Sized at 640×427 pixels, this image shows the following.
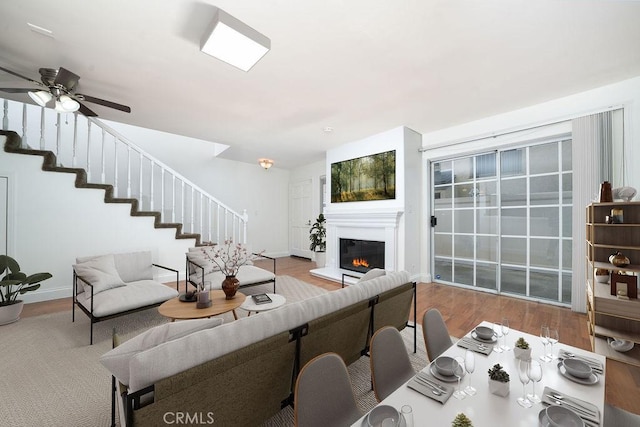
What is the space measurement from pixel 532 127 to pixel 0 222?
24.7 feet

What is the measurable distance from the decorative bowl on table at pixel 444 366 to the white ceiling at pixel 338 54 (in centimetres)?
237

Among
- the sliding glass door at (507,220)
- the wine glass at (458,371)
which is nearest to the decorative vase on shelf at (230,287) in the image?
the wine glass at (458,371)

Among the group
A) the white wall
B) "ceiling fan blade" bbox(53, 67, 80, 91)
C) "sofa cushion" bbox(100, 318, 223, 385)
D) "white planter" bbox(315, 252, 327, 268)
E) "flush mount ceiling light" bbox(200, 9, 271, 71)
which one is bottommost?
"white planter" bbox(315, 252, 327, 268)

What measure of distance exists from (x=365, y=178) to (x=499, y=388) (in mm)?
4229

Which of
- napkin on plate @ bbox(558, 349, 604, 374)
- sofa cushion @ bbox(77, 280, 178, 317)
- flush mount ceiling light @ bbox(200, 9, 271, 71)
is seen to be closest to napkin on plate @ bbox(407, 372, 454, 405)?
napkin on plate @ bbox(558, 349, 604, 374)

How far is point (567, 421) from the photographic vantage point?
933 mm

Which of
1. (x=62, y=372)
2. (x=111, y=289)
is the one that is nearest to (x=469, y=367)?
(x=62, y=372)

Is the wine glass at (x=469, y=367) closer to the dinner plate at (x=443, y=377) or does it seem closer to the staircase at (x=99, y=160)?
the dinner plate at (x=443, y=377)

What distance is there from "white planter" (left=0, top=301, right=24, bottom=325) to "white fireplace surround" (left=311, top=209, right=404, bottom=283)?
4245mm

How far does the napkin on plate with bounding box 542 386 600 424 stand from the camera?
0.98m

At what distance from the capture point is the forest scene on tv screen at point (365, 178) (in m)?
4.67

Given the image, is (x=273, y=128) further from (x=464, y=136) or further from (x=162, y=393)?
(x=162, y=393)

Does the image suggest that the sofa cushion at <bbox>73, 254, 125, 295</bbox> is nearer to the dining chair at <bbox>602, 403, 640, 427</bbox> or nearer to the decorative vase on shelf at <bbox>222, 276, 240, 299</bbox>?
the decorative vase on shelf at <bbox>222, 276, 240, 299</bbox>

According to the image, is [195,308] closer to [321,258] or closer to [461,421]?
[461,421]
